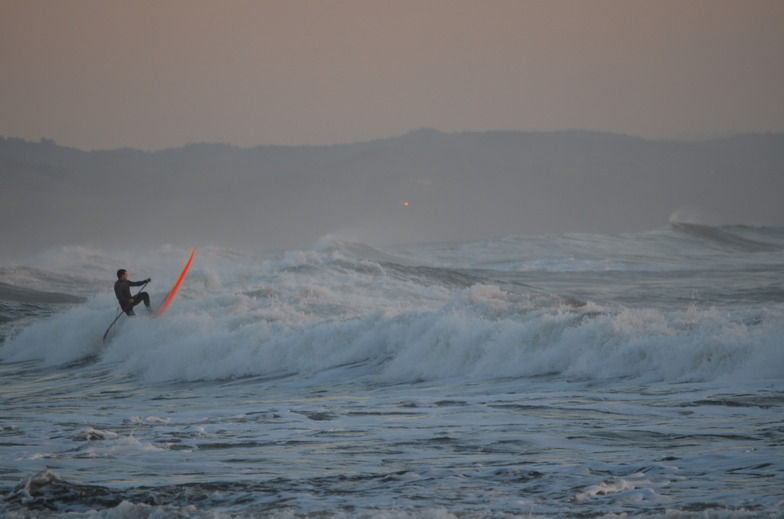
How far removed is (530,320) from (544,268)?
2076 centimetres

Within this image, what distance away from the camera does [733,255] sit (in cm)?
3928

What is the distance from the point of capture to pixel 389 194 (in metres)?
123

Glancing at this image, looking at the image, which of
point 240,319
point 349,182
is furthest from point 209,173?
point 240,319

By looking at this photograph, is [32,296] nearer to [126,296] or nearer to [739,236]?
[126,296]

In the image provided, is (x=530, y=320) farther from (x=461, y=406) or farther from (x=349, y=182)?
(x=349, y=182)

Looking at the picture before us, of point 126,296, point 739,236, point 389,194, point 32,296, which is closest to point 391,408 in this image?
point 126,296

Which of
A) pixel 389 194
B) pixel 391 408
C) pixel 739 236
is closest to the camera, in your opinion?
pixel 391 408

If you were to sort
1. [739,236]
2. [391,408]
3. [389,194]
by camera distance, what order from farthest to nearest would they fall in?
[389,194] → [739,236] → [391,408]

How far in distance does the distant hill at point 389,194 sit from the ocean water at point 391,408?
295 ft

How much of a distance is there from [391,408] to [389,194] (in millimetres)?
113894

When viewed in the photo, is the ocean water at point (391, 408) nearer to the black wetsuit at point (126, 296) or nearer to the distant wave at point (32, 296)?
the black wetsuit at point (126, 296)

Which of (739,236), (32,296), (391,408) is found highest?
(739,236)

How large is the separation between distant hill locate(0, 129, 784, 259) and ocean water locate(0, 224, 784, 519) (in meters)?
89.9

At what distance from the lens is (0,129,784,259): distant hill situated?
113m
